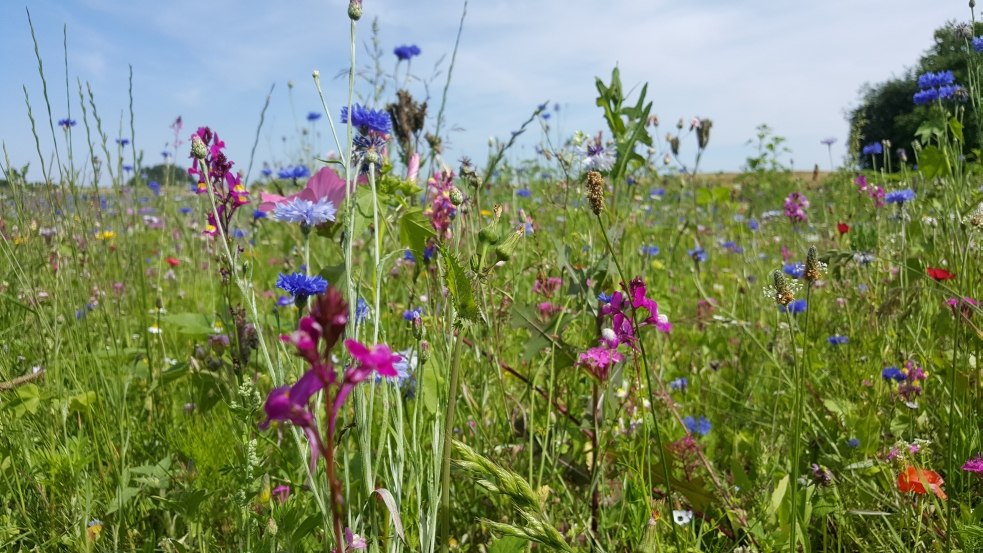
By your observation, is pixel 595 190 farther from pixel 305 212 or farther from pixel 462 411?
pixel 462 411

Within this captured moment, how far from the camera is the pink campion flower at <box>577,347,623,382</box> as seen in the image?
3.95 ft

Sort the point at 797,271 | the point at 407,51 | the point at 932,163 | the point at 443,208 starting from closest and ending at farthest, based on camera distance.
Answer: the point at 797,271 < the point at 443,208 < the point at 932,163 < the point at 407,51

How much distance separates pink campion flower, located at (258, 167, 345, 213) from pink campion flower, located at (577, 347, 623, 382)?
0.53 meters

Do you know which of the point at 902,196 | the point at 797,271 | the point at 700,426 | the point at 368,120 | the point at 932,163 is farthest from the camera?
the point at 902,196

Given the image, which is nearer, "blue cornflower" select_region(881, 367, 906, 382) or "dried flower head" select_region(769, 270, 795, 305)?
"dried flower head" select_region(769, 270, 795, 305)

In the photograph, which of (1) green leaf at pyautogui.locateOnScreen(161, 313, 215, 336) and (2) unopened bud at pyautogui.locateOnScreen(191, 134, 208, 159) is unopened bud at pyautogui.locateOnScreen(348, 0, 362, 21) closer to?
(2) unopened bud at pyautogui.locateOnScreen(191, 134, 208, 159)

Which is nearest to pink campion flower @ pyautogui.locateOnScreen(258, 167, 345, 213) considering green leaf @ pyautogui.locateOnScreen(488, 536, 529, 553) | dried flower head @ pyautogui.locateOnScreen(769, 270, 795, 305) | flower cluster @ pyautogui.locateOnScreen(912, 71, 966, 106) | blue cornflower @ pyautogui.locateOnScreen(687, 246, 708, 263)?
green leaf @ pyautogui.locateOnScreen(488, 536, 529, 553)

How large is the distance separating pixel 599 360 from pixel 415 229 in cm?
41

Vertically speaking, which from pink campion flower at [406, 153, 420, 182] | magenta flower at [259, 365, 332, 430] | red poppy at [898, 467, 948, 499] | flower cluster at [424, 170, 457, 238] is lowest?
red poppy at [898, 467, 948, 499]

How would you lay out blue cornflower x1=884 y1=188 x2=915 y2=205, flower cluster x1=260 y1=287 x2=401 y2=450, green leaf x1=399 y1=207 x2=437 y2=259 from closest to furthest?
flower cluster x1=260 y1=287 x2=401 y2=450 < green leaf x1=399 y1=207 x2=437 y2=259 < blue cornflower x1=884 y1=188 x2=915 y2=205

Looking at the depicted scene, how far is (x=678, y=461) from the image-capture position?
1461 mm

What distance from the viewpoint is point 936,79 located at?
8.25 feet

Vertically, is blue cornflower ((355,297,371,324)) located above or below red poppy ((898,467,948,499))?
above

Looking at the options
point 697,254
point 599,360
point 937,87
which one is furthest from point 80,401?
point 937,87
